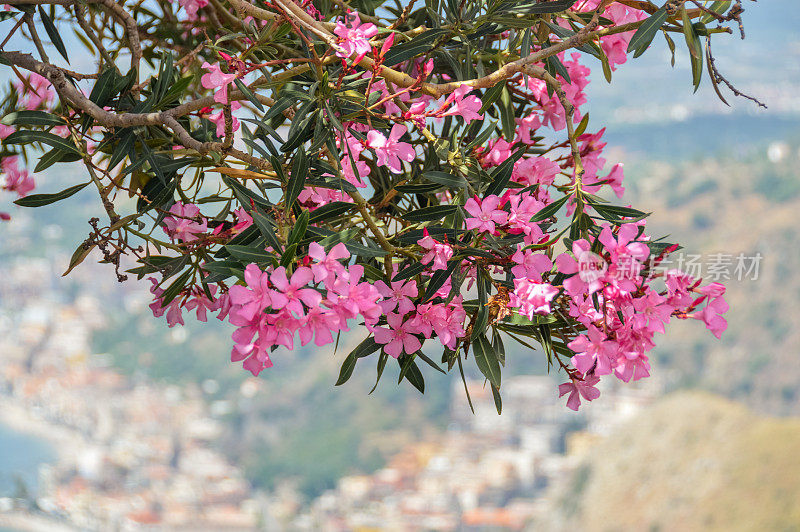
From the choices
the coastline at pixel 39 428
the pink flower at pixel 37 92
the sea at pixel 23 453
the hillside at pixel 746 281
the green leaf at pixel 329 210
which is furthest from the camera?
the hillside at pixel 746 281

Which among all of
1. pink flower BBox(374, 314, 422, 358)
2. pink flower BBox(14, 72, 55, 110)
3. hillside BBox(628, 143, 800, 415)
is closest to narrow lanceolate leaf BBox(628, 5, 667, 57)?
pink flower BBox(374, 314, 422, 358)

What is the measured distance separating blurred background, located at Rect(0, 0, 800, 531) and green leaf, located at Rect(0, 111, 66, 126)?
69.2 feet

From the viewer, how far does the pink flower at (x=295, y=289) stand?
2.32ft

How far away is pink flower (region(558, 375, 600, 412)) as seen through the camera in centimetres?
92

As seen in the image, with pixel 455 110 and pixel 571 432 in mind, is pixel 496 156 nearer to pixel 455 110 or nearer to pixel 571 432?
pixel 455 110

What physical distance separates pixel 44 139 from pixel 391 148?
1.43ft

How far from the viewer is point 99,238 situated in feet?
3.26

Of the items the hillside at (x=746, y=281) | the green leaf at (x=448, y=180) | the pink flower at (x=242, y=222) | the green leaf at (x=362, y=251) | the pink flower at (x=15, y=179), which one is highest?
the hillside at (x=746, y=281)

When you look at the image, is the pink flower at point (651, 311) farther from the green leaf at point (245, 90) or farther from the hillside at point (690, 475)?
the hillside at point (690, 475)

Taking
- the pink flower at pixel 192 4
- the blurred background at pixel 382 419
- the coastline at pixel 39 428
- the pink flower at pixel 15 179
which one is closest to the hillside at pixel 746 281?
the blurred background at pixel 382 419

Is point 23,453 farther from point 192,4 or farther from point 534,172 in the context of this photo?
point 534,172

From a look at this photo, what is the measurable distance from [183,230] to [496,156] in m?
0.39

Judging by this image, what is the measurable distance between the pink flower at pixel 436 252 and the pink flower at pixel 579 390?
0.21 m

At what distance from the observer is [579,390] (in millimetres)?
953
